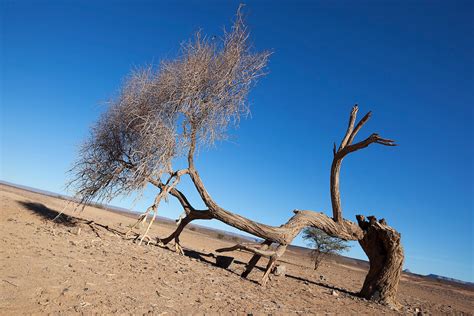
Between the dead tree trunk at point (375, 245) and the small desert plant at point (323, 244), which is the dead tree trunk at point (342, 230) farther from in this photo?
the small desert plant at point (323, 244)

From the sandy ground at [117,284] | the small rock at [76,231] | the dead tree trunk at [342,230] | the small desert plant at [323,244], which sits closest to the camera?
the sandy ground at [117,284]

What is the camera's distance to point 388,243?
469 inches

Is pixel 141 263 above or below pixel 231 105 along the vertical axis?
below

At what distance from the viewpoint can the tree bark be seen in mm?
11539

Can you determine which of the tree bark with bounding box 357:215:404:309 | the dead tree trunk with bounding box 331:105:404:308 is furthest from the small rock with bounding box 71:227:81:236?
the tree bark with bounding box 357:215:404:309

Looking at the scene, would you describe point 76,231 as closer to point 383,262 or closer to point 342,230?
point 342,230

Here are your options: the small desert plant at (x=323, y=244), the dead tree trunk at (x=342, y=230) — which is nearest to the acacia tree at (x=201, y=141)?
the dead tree trunk at (x=342, y=230)

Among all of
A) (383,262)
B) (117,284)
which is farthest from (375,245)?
(117,284)

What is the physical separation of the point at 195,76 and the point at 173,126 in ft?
5.68

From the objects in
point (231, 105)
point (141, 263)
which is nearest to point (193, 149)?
point (231, 105)

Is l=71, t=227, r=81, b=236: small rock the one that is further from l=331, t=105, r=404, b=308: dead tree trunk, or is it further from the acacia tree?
l=331, t=105, r=404, b=308: dead tree trunk

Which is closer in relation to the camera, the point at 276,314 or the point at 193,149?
the point at 276,314

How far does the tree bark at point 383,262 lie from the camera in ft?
37.9

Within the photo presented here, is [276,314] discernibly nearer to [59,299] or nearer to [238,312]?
[238,312]
